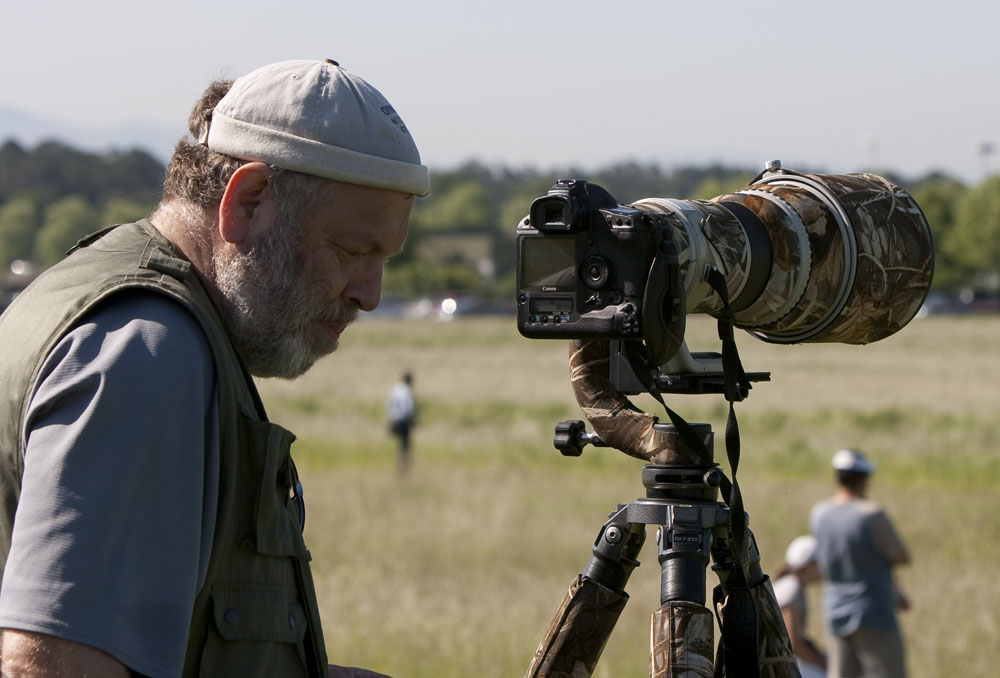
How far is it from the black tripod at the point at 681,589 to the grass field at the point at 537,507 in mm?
5934

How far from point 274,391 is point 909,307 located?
3129cm

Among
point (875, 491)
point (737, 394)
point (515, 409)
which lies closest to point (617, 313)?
point (737, 394)

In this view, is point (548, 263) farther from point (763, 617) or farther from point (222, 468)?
point (763, 617)

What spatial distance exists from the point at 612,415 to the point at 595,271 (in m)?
0.41

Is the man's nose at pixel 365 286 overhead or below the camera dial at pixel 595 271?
below

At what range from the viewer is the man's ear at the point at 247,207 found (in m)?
2.14

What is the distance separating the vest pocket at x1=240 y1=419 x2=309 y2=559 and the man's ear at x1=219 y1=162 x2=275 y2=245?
0.31 m

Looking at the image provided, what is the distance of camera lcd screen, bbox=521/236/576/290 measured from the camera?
2352 mm

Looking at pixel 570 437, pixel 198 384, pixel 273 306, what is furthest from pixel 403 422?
pixel 198 384

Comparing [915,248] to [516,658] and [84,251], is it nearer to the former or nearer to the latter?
[84,251]

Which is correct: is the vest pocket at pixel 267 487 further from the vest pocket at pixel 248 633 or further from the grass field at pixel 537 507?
the grass field at pixel 537 507

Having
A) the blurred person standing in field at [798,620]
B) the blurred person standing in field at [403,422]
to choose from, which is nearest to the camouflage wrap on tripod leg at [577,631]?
the blurred person standing in field at [798,620]

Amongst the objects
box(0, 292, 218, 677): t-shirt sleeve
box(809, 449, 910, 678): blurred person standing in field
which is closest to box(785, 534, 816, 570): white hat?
box(809, 449, 910, 678): blurred person standing in field

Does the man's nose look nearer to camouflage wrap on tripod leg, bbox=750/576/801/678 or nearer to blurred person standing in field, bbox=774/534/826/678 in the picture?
camouflage wrap on tripod leg, bbox=750/576/801/678
